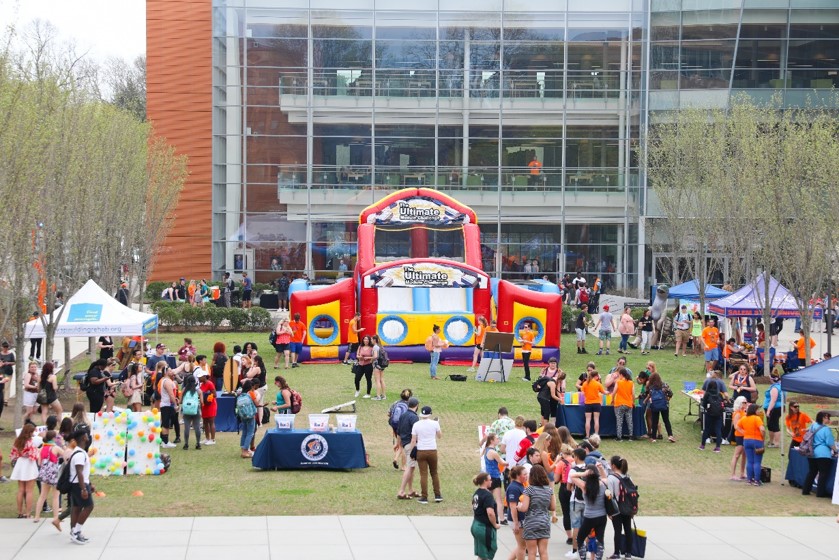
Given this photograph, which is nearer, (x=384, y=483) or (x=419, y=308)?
(x=384, y=483)

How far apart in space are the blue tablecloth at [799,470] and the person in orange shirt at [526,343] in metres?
9.88

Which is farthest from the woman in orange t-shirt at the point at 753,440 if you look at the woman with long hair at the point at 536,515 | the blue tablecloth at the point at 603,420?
the woman with long hair at the point at 536,515

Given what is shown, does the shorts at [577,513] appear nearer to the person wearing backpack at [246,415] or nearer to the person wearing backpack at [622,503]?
the person wearing backpack at [622,503]

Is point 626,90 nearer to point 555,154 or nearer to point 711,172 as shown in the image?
point 555,154

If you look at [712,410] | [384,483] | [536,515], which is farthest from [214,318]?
[536,515]

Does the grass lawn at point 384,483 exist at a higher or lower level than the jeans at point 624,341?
lower

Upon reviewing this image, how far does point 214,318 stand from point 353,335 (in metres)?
9.23

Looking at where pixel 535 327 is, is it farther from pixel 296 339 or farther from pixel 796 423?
pixel 796 423

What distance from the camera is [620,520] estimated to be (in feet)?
43.6

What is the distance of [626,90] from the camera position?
46969mm

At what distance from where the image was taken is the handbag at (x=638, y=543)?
13.2 meters

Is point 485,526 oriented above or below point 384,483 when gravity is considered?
above

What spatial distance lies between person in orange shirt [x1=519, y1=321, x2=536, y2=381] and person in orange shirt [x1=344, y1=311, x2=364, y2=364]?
12.8 ft

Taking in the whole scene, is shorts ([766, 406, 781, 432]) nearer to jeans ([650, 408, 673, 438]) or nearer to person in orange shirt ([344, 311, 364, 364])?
jeans ([650, 408, 673, 438])
